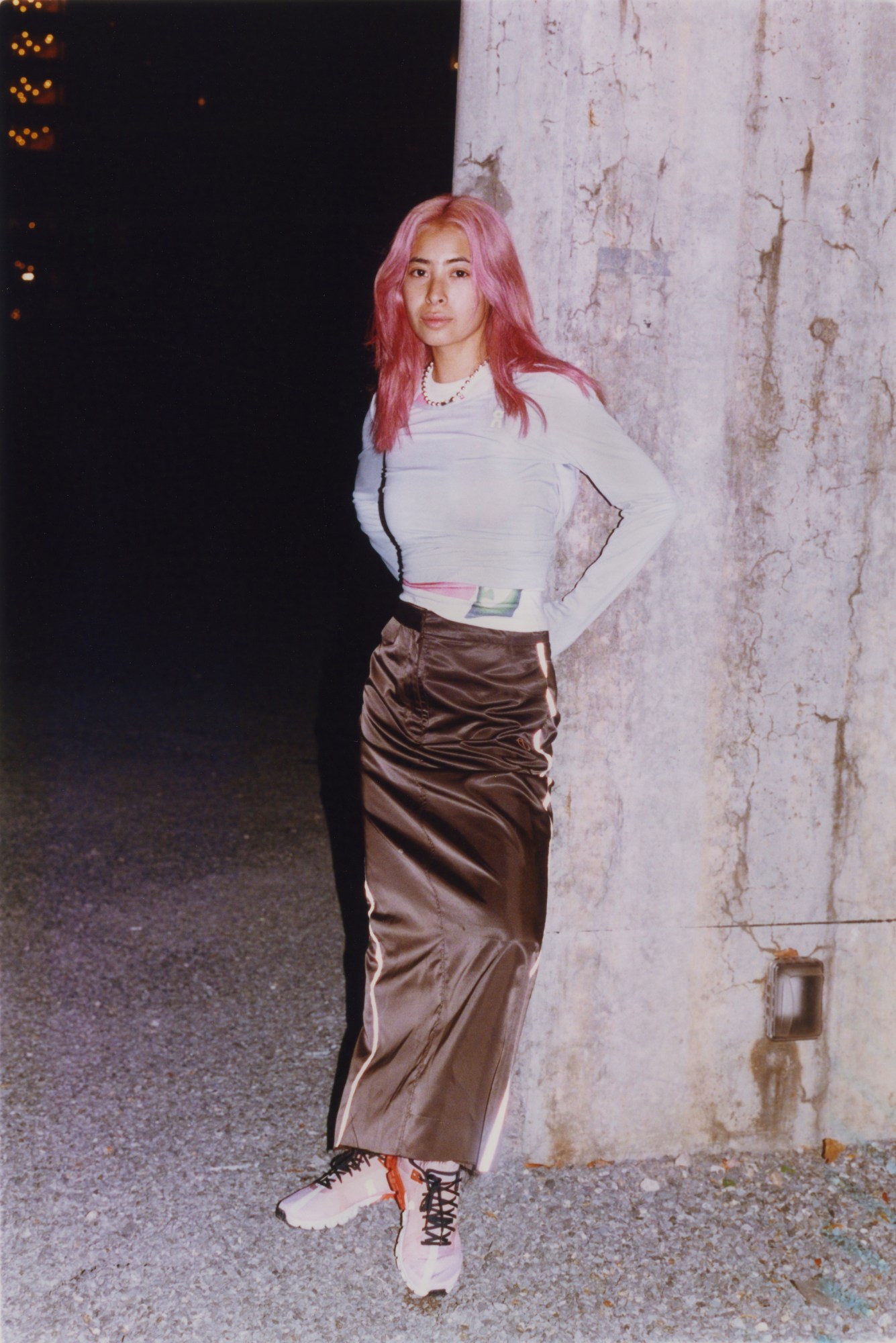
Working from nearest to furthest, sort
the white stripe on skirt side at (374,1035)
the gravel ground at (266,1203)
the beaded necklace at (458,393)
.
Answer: the gravel ground at (266,1203) → the beaded necklace at (458,393) → the white stripe on skirt side at (374,1035)

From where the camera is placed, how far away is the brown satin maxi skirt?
2.51 m

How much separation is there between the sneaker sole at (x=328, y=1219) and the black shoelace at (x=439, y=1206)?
0.21 meters

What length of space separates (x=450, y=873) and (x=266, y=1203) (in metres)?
0.97

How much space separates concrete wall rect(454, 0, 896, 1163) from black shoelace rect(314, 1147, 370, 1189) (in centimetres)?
41

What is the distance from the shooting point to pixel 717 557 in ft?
9.34

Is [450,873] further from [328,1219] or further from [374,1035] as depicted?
[328,1219]

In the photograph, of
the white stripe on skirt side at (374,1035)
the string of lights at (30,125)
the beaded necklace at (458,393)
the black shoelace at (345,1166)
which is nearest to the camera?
the beaded necklace at (458,393)

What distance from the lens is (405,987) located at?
2625 mm

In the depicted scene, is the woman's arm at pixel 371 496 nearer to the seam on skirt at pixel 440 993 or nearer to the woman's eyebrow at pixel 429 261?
Answer: the woman's eyebrow at pixel 429 261

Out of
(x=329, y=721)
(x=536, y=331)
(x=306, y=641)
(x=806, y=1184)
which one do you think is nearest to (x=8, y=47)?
(x=306, y=641)

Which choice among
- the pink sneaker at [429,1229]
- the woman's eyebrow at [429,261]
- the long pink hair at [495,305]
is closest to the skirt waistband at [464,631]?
the long pink hair at [495,305]

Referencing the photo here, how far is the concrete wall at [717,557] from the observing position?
264cm

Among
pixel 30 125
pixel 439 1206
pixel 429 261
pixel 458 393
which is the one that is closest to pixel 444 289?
pixel 429 261

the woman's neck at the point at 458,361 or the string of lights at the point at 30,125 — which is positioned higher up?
the string of lights at the point at 30,125
